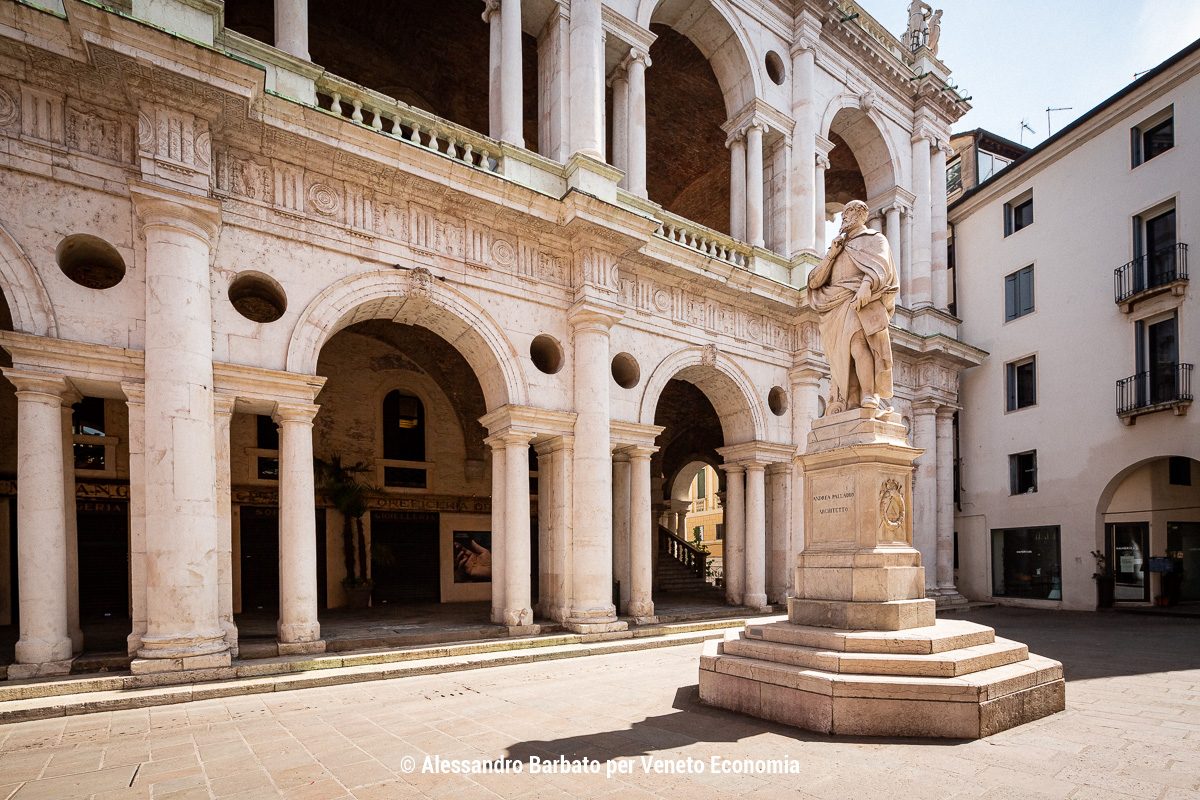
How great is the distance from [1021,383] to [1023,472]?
2.86m

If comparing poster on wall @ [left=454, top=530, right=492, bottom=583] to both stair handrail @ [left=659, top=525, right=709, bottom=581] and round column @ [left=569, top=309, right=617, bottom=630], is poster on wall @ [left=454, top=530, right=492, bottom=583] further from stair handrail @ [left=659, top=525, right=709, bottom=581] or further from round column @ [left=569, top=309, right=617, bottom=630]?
stair handrail @ [left=659, top=525, right=709, bottom=581]

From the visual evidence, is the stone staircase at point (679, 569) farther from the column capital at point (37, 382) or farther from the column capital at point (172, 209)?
the column capital at point (37, 382)

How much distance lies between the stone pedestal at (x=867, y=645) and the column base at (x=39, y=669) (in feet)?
24.7

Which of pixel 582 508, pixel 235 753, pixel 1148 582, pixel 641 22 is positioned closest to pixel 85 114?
pixel 235 753

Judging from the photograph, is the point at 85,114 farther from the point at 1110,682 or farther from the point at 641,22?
the point at 1110,682

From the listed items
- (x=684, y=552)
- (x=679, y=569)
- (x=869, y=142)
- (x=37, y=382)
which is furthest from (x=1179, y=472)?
(x=37, y=382)

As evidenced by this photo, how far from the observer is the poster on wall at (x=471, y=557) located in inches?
709

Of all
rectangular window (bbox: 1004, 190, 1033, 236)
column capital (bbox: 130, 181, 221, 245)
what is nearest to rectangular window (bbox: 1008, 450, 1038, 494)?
rectangular window (bbox: 1004, 190, 1033, 236)

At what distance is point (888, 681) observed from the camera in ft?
18.9

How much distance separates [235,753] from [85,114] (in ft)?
26.5

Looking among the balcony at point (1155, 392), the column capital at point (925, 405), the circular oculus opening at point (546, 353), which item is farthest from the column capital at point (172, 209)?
the balcony at point (1155, 392)

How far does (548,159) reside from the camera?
12.5m

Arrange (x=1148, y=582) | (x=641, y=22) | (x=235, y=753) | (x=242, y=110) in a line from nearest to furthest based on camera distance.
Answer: (x=235, y=753)
(x=242, y=110)
(x=641, y=22)
(x=1148, y=582)

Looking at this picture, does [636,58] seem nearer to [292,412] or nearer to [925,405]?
[292,412]
